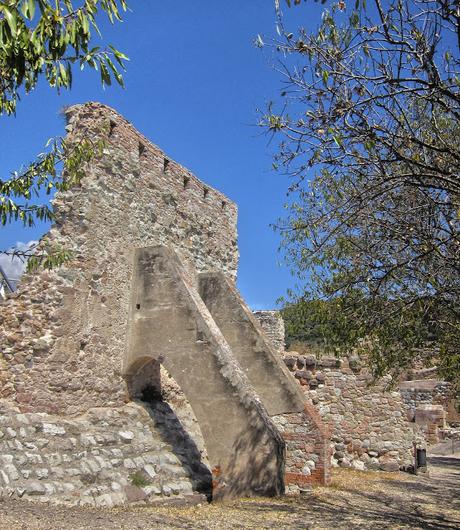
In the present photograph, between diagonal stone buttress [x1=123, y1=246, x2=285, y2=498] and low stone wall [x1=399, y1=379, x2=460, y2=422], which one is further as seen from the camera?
low stone wall [x1=399, y1=379, x2=460, y2=422]

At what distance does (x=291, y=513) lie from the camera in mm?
8281

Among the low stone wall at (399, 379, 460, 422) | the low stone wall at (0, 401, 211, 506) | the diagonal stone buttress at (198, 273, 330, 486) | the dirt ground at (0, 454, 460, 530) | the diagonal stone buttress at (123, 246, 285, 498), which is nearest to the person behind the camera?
the dirt ground at (0, 454, 460, 530)

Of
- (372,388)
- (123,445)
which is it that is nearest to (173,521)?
(123,445)

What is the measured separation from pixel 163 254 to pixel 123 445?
3512mm

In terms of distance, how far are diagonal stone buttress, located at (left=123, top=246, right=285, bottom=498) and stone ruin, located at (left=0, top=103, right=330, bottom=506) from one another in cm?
2

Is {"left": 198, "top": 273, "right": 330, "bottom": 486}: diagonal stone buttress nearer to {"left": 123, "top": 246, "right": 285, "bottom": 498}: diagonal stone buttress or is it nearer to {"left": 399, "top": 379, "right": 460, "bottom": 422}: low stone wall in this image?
{"left": 123, "top": 246, "right": 285, "bottom": 498}: diagonal stone buttress

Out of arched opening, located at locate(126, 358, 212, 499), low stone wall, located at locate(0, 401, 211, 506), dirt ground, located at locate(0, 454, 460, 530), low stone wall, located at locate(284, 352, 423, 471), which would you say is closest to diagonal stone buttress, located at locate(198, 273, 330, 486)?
dirt ground, located at locate(0, 454, 460, 530)

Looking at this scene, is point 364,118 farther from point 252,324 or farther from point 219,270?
point 219,270

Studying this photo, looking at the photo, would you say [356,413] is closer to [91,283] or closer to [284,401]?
[284,401]

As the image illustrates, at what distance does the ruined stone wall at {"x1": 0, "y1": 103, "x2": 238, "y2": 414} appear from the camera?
8.99m

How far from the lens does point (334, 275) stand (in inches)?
383

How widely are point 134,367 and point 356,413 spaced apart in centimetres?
711

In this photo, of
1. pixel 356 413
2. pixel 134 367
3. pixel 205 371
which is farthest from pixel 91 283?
pixel 356 413

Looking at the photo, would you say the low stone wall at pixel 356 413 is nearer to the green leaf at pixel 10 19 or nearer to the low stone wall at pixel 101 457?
the low stone wall at pixel 101 457
